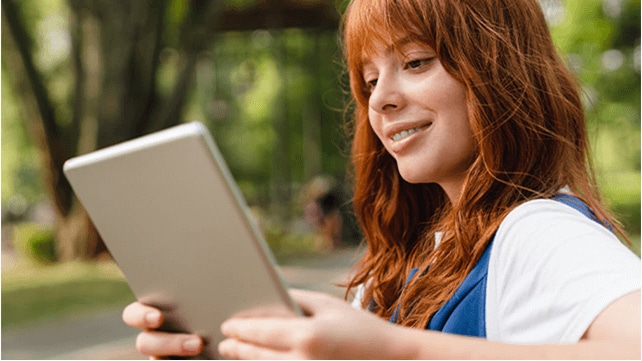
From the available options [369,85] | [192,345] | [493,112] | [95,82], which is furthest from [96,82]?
[192,345]

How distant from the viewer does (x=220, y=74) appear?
24.4 m

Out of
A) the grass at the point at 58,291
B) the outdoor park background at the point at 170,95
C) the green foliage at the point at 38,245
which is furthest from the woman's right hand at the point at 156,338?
the green foliage at the point at 38,245

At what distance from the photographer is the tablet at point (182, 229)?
104 centimetres

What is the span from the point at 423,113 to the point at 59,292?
9.28 meters

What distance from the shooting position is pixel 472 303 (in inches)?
52.4

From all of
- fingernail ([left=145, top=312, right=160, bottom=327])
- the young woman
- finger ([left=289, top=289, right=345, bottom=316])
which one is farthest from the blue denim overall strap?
fingernail ([left=145, top=312, right=160, bottom=327])

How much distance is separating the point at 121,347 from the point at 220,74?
17797 millimetres

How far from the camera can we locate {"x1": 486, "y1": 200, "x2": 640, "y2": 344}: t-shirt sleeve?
3.52 feet

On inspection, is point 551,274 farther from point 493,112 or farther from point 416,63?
point 416,63

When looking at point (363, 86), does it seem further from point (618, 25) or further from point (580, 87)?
point (618, 25)

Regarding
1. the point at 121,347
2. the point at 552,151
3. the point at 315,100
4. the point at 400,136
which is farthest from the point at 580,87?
the point at 315,100

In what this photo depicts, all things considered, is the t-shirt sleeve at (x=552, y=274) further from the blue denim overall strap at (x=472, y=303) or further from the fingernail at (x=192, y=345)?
the fingernail at (x=192, y=345)

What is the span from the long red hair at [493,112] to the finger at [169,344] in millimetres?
448

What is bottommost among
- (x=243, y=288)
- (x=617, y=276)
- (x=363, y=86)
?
(x=617, y=276)
